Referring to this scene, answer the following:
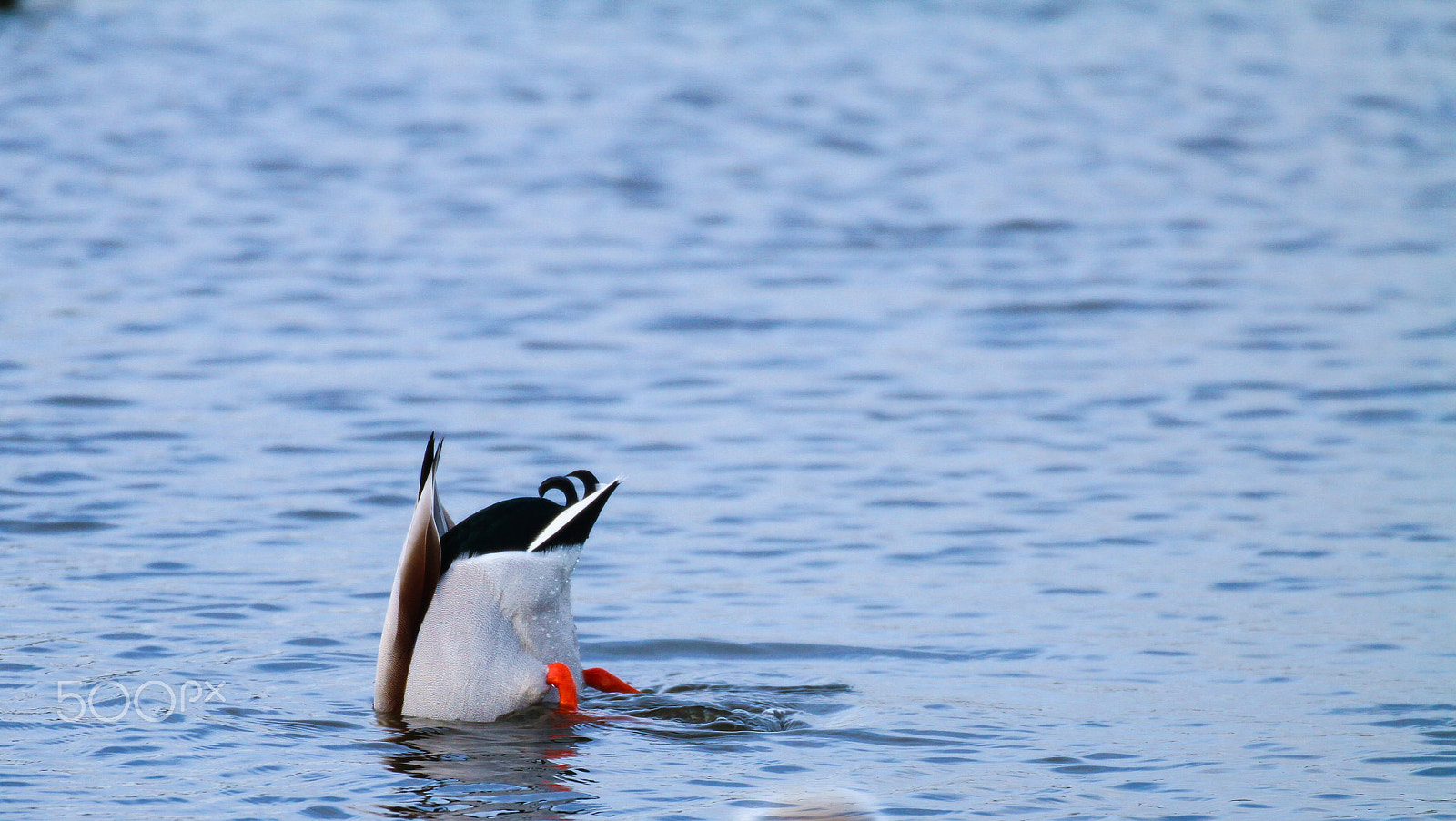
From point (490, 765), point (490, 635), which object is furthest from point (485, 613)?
point (490, 765)

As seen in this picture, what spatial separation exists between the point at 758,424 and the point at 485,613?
3786 millimetres

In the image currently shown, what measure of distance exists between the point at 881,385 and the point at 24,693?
5.24 m

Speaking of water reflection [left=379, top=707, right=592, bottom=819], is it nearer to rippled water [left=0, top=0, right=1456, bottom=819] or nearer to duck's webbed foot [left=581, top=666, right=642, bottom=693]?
rippled water [left=0, top=0, right=1456, bottom=819]

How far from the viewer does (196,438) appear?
8.80 metres

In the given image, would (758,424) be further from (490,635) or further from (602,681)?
(490,635)

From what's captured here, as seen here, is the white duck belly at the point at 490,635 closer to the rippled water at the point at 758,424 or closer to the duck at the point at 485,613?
the duck at the point at 485,613

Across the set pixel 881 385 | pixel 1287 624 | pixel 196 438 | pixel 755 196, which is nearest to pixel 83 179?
pixel 755 196

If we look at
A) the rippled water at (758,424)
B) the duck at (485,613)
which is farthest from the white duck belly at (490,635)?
the rippled water at (758,424)

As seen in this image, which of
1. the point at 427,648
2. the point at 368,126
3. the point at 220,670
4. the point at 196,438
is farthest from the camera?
the point at 368,126

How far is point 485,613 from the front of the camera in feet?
18.8

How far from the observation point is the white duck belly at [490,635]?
572 cm

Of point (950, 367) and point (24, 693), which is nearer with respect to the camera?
point (24, 693)

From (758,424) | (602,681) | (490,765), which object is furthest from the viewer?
(758,424)

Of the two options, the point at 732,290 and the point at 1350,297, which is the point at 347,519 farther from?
the point at 1350,297
